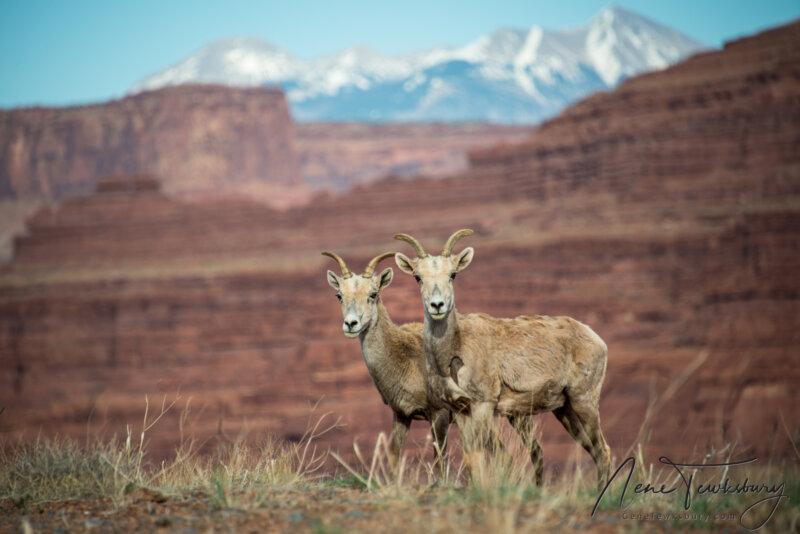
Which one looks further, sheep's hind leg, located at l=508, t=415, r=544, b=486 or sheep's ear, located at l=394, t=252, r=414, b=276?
sheep's hind leg, located at l=508, t=415, r=544, b=486

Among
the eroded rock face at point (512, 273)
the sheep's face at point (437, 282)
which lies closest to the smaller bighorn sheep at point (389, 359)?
the sheep's face at point (437, 282)

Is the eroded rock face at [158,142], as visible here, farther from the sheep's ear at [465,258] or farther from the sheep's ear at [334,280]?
the sheep's ear at [465,258]

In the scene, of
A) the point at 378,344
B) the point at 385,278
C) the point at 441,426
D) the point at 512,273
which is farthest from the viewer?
the point at 512,273

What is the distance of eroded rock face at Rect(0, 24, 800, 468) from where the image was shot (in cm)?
5459

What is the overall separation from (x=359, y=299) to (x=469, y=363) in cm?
132

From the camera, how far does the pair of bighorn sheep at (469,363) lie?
1062 cm

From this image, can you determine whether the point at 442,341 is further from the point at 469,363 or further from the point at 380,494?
the point at 380,494

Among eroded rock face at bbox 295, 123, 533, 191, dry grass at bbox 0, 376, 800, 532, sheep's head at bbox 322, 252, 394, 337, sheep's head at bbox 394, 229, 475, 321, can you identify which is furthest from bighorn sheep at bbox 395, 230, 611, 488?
eroded rock face at bbox 295, 123, 533, 191

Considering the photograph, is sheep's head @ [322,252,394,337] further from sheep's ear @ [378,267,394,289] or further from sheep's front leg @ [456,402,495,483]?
sheep's front leg @ [456,402,495,483]

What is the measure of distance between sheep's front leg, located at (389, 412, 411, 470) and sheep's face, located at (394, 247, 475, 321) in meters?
1.28

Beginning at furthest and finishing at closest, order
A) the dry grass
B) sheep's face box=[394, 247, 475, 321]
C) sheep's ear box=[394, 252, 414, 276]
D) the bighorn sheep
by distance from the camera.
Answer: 1. sheep's ear box=[394, 252, 414, 276]
2. the bighorn sheep
3. sheep's face box=[394, 247, 475, 321]
4. the dry grass

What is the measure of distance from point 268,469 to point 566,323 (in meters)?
3.21

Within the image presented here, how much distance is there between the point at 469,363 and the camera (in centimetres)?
1069

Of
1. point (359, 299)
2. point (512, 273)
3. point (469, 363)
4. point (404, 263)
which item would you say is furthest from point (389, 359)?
point (512, 273)
